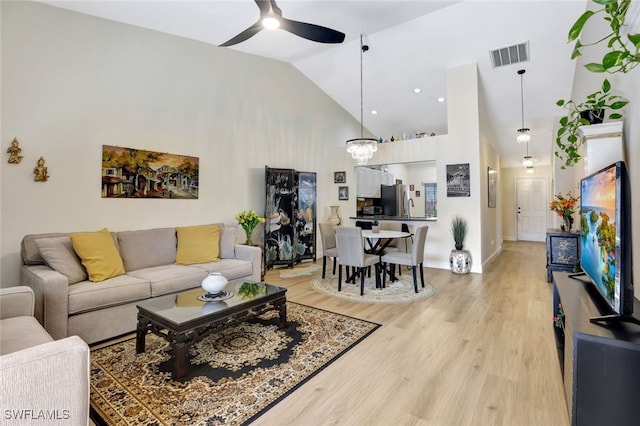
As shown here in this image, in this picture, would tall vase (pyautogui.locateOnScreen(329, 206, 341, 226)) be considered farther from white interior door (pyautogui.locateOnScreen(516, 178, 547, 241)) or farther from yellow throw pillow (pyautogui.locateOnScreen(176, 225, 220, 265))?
white interior door (pyautogui.locateOnScreen(516, 178, 547, 241))

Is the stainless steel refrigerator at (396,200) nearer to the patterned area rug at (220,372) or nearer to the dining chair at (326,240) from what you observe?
the dining chair at (326,240)

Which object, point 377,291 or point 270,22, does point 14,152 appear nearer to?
point 270,22

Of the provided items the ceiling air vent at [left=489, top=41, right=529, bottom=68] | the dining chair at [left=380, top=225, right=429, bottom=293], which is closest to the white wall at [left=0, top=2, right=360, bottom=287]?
the dining chair at [left=380, top=225, right=429, bottom=293]

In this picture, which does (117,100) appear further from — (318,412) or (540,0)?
(540,0)

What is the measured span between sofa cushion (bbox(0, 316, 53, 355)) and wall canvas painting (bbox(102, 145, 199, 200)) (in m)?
2.03

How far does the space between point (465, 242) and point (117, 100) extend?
5558mm

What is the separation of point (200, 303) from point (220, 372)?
1.83ft

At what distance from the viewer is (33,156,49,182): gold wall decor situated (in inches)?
119

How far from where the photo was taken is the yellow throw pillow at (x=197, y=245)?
3654 millimetres

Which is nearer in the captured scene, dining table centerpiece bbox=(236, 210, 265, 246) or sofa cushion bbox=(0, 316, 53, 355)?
sofa cushion bbox=(0, 316, 53, 355)

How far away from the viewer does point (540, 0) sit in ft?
12.2

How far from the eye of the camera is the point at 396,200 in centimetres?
652

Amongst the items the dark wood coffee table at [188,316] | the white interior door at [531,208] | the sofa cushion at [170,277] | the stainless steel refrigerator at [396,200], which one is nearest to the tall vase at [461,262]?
the stainless steel refrigerator at [396,200]

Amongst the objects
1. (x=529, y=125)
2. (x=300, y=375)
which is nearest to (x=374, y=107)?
(x=529, y=125)
